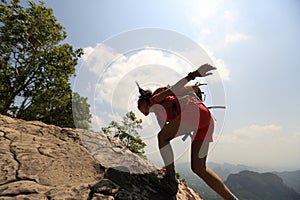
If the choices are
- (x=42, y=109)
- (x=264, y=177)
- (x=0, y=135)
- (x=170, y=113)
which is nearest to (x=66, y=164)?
(x=0, y=135)

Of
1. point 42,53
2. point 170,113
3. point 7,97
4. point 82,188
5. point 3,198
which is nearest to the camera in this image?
point 3,198

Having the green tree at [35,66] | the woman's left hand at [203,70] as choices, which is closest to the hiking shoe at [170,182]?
the woman's left hand at [203,70]

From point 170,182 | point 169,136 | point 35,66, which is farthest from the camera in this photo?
point 35,66

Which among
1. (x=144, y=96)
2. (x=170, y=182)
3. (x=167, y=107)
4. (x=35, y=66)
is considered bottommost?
(x=170, y=182)

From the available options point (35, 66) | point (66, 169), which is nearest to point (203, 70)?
point (66, 169)

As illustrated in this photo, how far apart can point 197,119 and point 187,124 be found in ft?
0.58

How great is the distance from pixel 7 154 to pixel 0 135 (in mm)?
924

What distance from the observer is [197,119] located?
3.08 meters

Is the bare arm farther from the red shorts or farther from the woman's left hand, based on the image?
the red shorts

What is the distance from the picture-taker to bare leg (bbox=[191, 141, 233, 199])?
300 cm

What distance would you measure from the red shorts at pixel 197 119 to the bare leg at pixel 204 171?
138mm

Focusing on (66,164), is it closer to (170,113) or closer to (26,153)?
(26,153)

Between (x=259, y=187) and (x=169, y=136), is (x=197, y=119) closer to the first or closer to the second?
(x=169, y=136)

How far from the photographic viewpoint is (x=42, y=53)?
532 inches
